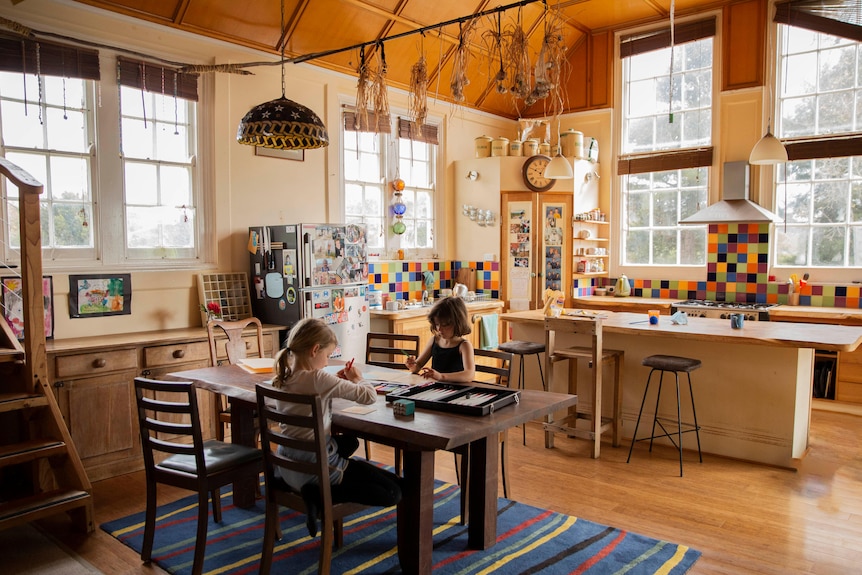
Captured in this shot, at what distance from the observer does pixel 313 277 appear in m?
4.88

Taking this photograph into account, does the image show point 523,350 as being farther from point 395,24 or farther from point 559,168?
point 395,24

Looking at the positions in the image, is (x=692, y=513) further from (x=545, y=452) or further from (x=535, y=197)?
(x=535, y=197)

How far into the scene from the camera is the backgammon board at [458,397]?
263 centimetres

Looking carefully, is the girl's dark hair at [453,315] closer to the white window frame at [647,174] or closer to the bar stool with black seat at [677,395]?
the bar stool with black seat at [677,395]

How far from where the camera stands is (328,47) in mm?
5738

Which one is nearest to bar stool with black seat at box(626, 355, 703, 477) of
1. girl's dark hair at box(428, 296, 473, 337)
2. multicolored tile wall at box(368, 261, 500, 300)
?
girl's dark hair at box(428, 296, 473, 337)

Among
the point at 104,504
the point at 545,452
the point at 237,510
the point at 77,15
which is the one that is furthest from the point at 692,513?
the point at 77,15

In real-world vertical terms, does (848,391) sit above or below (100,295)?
below

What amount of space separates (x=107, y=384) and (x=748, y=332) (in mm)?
4169

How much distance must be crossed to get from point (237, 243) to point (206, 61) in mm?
1431

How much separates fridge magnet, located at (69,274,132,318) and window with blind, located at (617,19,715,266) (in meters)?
5.30

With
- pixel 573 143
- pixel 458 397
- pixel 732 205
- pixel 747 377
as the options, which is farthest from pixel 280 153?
pixel 732 205

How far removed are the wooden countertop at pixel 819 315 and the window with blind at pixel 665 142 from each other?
123 centimetres

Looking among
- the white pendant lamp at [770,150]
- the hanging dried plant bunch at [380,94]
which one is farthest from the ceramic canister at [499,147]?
the hanging dried plant bunch at [380,94]
